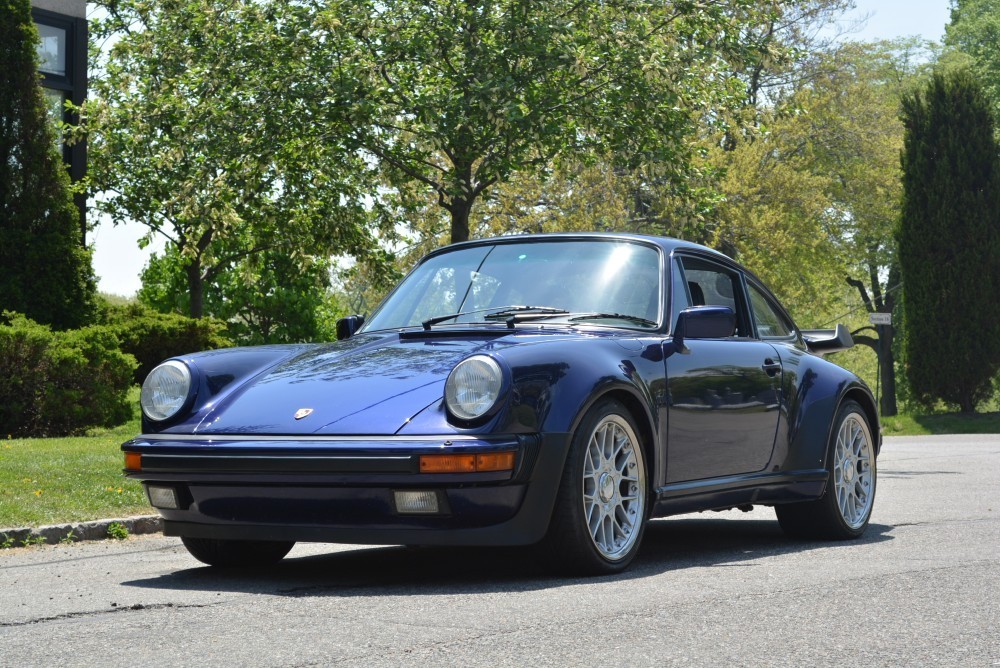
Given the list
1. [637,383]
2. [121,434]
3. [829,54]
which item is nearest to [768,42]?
[121,434]

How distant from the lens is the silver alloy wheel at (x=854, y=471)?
786 cm

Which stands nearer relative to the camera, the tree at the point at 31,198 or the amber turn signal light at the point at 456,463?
the amber turn signal light at the point at 456,463

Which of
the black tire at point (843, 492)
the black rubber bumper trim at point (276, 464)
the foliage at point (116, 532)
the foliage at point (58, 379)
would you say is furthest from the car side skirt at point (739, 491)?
the foliage at point (58, 379)

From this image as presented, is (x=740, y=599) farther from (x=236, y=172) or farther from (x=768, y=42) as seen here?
(x=768, y=42)

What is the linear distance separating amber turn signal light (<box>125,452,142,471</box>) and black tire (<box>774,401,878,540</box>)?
3621 mm

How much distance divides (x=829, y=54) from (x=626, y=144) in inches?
938

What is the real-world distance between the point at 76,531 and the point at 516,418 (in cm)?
391

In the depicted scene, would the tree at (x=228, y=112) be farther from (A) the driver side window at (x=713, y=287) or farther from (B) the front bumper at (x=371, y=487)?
(B) the front bumper at (x=371, y=487)

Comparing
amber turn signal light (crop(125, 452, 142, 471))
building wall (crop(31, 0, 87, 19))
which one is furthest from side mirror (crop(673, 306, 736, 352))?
building wall (crop(31, 0, 87, 19))

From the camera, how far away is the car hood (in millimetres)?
5648

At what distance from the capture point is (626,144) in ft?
56.0

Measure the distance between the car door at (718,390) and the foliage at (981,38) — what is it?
116ft

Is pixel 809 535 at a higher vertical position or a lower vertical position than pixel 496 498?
lower

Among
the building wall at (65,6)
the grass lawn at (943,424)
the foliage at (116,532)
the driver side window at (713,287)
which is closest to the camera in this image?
the driver side window at (713,287)
